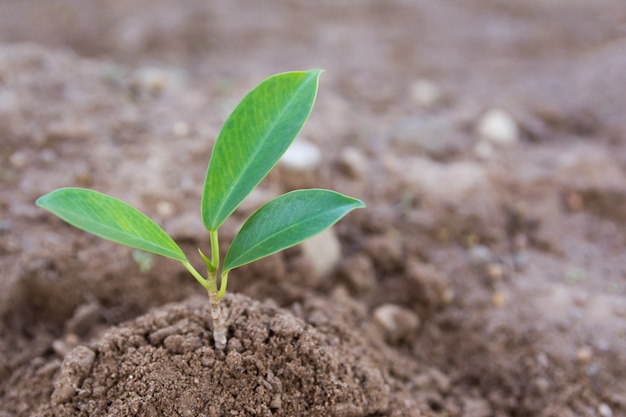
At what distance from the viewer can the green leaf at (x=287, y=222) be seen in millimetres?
817

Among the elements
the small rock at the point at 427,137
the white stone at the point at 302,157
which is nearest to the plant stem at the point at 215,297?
the white stone at the point at 302,157

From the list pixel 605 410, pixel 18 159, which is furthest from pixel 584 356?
pixel 18 159

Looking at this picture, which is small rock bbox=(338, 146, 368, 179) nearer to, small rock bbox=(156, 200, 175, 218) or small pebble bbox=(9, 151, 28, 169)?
small rock bbox=(156, 200, 175, 218)

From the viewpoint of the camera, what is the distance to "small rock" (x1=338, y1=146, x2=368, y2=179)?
5.71 feet

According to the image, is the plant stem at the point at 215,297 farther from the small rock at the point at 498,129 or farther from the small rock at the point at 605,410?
the small rock at the point at 498,129

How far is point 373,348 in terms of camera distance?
121 centimetres

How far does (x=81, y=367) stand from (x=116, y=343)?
0.22 ft

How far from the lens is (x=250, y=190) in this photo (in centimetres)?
84

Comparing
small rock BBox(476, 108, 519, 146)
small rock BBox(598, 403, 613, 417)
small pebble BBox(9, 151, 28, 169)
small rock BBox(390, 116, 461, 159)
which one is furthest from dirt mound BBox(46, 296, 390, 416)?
small rock BBox(476, 108, 519, 146)

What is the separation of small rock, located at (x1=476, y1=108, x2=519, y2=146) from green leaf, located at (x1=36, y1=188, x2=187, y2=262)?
1.42 meters

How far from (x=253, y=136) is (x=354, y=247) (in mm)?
772

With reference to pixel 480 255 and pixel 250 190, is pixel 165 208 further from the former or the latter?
pixel 480 255

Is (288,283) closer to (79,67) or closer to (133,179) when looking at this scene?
(133,179)

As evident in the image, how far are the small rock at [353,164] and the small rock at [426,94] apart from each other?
1.83ft
